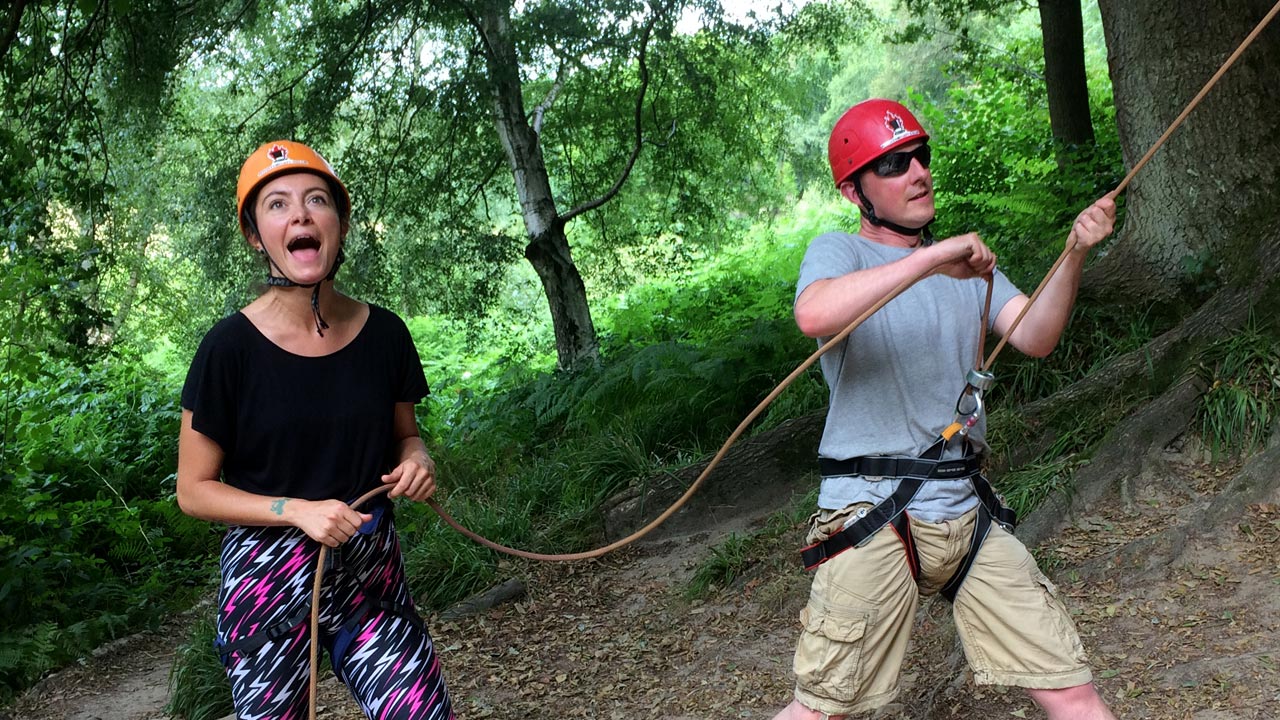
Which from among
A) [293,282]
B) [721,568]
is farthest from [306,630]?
[721,568]

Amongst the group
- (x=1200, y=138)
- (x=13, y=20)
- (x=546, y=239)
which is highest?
(x=13, y=20)

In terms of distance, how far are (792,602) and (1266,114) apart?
11.9 ft

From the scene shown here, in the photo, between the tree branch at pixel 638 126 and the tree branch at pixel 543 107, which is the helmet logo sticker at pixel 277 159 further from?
the tree branch at pixel 543 107

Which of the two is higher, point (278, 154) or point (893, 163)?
point (278, 154)

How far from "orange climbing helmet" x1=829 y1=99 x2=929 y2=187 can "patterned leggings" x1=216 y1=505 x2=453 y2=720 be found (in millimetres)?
1521

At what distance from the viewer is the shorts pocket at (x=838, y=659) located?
2.50 m

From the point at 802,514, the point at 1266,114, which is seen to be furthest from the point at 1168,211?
the point at 802,514

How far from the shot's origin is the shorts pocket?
2498mm

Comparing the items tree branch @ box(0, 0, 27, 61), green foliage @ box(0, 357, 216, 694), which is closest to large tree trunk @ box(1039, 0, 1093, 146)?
tree branch @ box(0, 0, 27, 61)

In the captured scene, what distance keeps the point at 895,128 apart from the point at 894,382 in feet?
2.10

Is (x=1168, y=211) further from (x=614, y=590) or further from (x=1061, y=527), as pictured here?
(x=614, y=590)

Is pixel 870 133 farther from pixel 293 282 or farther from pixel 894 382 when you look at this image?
pixel 293 282

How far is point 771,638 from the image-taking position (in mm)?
5094

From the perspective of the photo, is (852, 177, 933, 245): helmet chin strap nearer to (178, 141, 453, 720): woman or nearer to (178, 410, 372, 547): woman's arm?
(178, 141, 453, 720): woman
